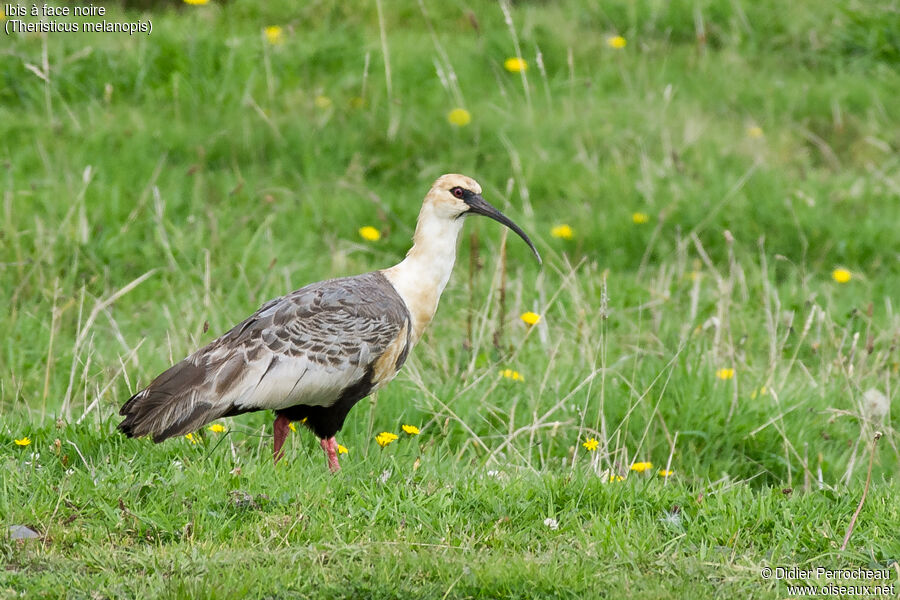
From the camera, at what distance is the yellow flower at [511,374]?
254 inches

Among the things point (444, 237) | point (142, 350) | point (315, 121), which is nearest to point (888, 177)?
point (315, 121)

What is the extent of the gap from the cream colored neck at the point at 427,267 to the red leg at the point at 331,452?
679mm

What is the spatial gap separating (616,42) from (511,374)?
5317 mm

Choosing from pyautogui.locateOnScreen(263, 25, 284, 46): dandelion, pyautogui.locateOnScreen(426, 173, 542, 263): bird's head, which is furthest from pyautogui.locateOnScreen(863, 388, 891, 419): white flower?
pyautogui.locateOnScreen(263, 25, 284, 46): dandelion

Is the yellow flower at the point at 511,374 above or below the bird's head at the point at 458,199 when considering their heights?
below

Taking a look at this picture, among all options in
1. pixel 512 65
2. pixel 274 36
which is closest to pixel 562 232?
pixel 512 65

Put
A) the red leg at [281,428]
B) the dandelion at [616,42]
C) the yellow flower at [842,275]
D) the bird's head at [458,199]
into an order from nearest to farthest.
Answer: the red leg at [281,428], the bird's head at [458,199], the yellow flower at [842,275], the dandelion at [616,42]

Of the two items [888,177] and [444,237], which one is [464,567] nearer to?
[444,237]

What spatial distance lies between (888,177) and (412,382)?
5.27m

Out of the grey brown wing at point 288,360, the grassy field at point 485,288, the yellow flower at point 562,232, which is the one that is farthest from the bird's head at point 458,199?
the yellow flower at point 562,232

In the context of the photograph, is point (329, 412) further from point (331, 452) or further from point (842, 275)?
point (842, 275)

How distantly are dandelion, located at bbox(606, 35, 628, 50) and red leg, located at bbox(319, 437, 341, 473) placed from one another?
6677 millimetres

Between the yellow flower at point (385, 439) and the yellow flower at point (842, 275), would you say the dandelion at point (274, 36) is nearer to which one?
the yellow flower at point (842, 275)

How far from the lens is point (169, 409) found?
4.93 m
